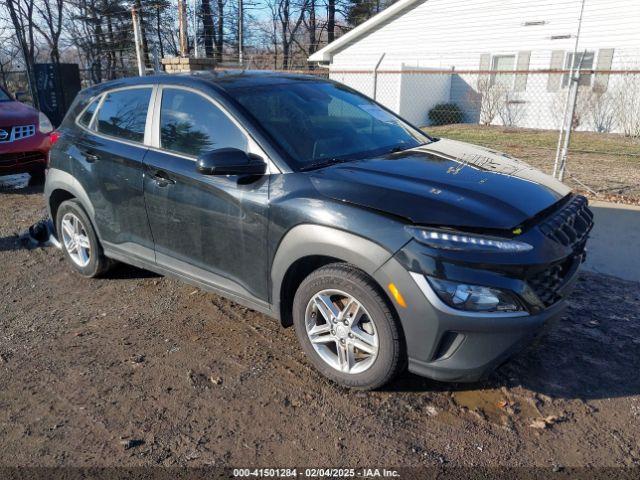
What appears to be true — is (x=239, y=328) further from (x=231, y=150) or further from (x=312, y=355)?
(x=231, y=150)

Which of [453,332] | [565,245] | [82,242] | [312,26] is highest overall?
Answer: [312,26]

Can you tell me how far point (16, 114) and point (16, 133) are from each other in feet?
1.28

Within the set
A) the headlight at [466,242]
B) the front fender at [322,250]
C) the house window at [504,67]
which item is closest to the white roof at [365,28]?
the house window at [504,67]

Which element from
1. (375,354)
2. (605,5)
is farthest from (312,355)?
(605,5)

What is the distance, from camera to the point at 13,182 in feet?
28.5

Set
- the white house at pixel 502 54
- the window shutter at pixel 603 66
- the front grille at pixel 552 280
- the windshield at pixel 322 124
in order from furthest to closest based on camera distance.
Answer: the window shutter at pixel 603 66 → the white house at pixel 502 54 → the windshield at pixel 322 124 → the front grille at pixel 552 280

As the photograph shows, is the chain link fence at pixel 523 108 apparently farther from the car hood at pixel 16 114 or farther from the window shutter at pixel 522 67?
the car hood at pixel 16 114

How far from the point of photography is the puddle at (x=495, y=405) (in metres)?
2.88

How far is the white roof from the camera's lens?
19250 millimetres

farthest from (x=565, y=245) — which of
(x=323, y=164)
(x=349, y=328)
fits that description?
(x=323, y=164)

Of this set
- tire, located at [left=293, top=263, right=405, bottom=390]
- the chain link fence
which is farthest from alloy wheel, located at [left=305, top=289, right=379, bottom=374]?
the chain link fence

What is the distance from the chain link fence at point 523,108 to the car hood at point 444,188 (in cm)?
842

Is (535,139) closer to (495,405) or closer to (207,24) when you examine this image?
(495,405)

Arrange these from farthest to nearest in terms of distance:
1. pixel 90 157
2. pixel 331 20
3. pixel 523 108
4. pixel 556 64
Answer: pixel 331 20
pixel 523 108
pixel 556 64
pixel 90 157
